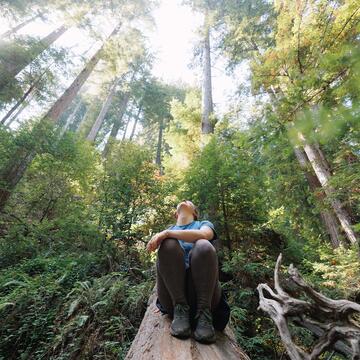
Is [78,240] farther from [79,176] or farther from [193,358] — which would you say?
[193,358]

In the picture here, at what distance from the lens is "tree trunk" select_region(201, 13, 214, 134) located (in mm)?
9352

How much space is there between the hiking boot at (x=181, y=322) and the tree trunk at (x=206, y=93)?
7.50 m

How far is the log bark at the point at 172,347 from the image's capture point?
1811 mm

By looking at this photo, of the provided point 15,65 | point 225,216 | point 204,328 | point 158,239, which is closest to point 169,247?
point 158,239

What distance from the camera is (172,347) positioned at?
6.26ft

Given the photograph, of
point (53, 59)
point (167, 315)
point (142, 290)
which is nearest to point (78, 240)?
point (142, 290)

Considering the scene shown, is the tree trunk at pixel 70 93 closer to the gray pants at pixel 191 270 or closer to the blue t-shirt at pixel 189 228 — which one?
the blue t-shirt at pixel 189 228

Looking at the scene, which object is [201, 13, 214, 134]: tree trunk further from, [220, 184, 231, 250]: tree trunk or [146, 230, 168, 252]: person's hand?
[146, 230, 168, 252]: person's hand

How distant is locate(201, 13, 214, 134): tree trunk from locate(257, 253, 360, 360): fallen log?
7.13 metres

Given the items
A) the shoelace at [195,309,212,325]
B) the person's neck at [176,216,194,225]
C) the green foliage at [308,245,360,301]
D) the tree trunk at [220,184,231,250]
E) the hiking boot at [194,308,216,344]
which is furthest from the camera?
the tree trunk at [220,184,231,250]

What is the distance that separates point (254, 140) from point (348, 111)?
1156 mm

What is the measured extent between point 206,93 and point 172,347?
406 inches

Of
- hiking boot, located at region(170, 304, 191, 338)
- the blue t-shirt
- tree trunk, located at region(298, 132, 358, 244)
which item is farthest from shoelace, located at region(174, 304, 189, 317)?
tree trunk, located at region(298, 132, 358, 244)

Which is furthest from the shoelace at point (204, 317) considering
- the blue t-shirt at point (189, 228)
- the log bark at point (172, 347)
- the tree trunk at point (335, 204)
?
the tree trunk at point (335, 204)
